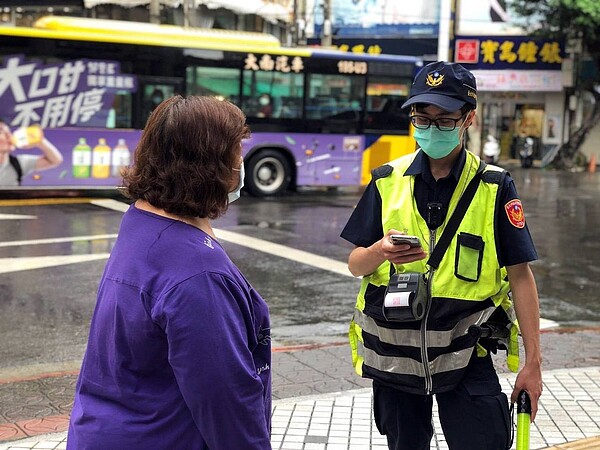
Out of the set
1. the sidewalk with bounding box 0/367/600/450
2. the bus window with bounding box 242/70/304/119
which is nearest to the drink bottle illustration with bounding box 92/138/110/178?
the bus window with bounding box 242/70/304/119

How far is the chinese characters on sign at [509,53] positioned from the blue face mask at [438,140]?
2867cm

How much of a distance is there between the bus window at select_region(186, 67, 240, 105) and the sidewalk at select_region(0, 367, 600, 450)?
38.3 feet

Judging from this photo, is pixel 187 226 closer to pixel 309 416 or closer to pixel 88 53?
pixel 309 416

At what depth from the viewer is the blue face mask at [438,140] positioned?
109 inches

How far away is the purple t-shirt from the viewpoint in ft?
5.81

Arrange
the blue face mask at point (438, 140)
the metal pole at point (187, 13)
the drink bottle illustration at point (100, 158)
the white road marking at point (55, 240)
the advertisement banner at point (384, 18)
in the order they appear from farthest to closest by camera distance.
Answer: the advertisement banner at point (384, 18) < the metal pole at point (187, 13) < the drink bottle illustration at point (100, 158) < the white road marking at point (55, 240) < the blue face mask at point (438, 140)

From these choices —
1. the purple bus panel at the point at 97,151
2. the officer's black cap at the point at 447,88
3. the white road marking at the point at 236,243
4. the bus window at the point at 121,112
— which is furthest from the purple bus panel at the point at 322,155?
the officer's black cap at the point at 447,88

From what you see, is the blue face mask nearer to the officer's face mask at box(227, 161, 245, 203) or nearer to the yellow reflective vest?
the yellow reflective vest

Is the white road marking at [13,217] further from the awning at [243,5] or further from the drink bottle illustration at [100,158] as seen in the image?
the awning at [243,5]

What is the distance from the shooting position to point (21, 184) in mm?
14492

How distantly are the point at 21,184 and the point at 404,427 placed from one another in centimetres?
1294

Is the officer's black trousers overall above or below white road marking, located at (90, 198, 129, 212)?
above

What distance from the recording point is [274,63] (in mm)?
16438

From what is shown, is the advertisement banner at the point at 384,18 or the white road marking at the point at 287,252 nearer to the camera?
the white road marking at the point at 287,252
